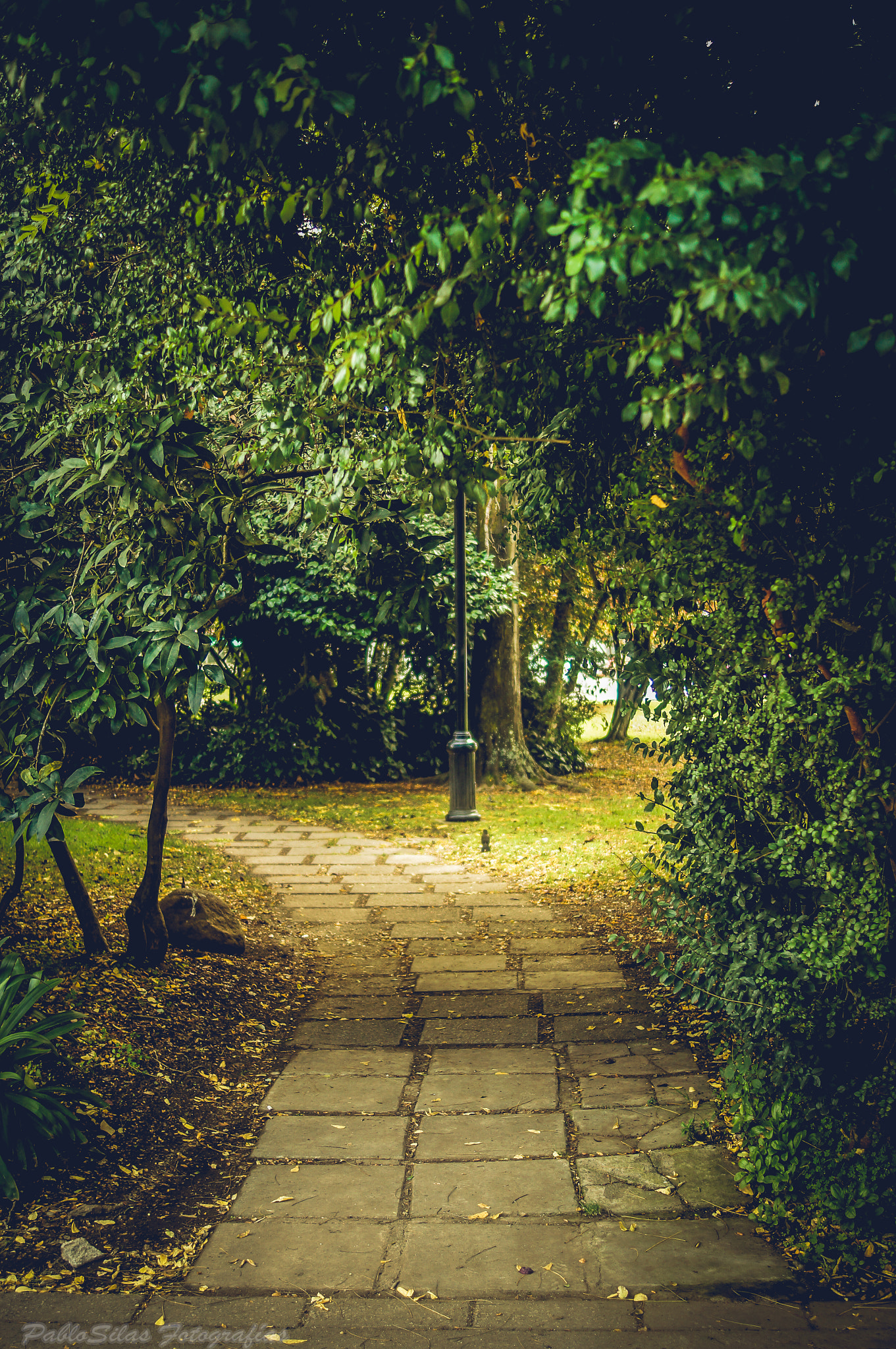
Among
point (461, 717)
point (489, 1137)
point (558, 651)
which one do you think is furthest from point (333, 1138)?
point (558, 651)

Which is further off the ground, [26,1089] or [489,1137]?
[26,1089]

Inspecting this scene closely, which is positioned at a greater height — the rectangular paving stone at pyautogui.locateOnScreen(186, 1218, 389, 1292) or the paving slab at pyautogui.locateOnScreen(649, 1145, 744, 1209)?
the paving slab at pyautogui.locateOnScreen(649, 1145, 744, 1209)

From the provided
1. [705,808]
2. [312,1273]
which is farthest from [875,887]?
[312,1273]

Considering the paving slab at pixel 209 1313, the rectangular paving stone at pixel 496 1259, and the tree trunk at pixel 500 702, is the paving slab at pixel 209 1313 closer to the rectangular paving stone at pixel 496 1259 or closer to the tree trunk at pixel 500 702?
the rectangular paving stone at pixel 496 1259

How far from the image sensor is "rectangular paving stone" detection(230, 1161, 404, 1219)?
10.6 ft

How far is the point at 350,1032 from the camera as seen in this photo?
15.6ft

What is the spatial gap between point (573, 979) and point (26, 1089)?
9.55ft

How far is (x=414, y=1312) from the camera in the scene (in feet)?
8.91

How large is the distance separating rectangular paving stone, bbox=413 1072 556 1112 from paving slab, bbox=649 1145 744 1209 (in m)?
0.58

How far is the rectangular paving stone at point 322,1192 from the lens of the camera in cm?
323

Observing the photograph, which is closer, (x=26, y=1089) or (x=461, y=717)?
(x=26, y=1089)

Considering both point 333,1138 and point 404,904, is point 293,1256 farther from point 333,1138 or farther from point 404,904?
point 404,904

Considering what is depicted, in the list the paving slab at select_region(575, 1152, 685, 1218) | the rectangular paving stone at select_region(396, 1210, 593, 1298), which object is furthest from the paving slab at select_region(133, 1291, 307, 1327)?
the paving slab at select_region(575, 1152, 685, 1218)

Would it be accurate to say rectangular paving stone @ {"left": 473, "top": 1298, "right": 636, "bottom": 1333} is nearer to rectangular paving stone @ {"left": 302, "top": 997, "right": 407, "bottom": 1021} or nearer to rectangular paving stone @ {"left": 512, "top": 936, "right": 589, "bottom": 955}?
rectangular paving stone @ {"left": 302, "top": 997, "right": 407, "bottom": 1021}
